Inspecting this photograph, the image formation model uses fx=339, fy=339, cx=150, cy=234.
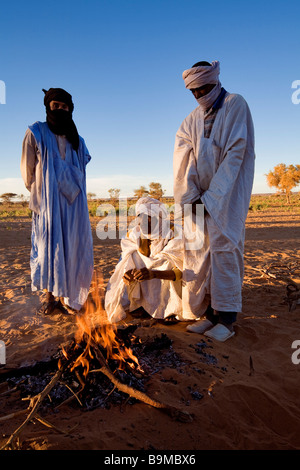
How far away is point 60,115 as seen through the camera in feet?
12.1

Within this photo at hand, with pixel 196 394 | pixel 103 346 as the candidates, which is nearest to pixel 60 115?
pixel 103 346

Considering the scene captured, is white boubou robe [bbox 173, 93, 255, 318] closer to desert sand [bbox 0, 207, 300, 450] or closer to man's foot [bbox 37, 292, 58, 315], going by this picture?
desert sand [bbox 0, 207, 300, 450]

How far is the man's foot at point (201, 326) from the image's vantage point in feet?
10.3

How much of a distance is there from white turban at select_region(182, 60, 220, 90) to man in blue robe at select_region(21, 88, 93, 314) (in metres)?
1.45

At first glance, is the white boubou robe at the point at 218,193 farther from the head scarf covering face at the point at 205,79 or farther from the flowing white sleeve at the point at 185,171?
the head scarf covering face at the point at 205,79

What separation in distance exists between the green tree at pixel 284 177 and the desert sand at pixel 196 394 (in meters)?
38.7

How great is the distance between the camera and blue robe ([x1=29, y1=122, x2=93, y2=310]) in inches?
146


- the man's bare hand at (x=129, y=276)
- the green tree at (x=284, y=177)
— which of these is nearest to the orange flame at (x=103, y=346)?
the man's bare hand at (x=129, y=276)

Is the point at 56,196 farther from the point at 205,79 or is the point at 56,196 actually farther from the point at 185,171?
the point at 205,79

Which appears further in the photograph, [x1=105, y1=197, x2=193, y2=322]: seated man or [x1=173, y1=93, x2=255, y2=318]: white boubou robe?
[x1=105, y1=197, x2=193, y2=322]: seated man

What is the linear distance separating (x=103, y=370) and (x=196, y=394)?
0.61 m

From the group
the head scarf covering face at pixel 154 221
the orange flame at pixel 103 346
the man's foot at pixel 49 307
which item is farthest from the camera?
the man's foot at pixel 49 307

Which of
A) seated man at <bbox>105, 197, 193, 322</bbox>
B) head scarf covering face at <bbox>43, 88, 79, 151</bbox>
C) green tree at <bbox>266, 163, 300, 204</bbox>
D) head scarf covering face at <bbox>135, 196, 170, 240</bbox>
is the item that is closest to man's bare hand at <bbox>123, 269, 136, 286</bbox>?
seated man at <bbox>105, 197, 193, 322</bbox>

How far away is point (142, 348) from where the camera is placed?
105 inches
